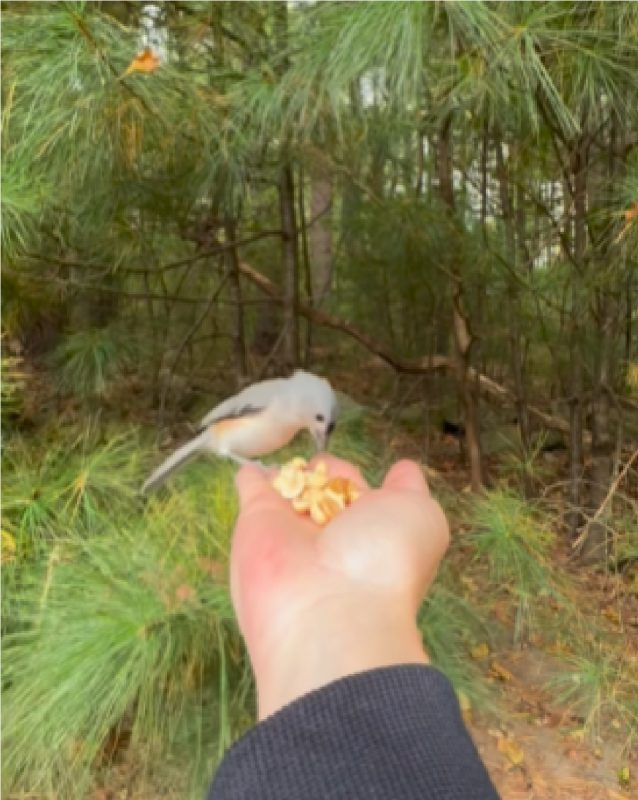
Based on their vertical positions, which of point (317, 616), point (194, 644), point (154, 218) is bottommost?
point (194, 644)

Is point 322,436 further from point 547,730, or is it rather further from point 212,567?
point 547,730

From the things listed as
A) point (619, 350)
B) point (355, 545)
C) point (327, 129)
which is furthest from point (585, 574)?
point (327, 129)

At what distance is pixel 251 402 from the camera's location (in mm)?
832

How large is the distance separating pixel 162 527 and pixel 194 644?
0.12 metres

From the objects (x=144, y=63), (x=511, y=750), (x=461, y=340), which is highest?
(x=144, y=63)

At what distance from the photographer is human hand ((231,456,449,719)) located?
0.43 meters

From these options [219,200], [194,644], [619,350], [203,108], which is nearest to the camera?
[194,644]

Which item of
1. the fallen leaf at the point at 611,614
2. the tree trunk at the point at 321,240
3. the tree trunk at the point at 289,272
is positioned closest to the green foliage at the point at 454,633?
the fallen leaf at the point at 611,614

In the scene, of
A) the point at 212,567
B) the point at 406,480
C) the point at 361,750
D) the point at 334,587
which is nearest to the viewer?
the point at 361,750

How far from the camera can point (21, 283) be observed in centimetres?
108

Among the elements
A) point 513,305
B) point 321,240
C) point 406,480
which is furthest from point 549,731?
point 321,240

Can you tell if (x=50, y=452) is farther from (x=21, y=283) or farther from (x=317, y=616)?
(x=317, y=616)

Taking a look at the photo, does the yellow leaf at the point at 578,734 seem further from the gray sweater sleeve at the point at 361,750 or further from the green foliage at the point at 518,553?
the gray sweater sleeve at the point at 361,750

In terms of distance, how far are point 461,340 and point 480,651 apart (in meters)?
0.47
